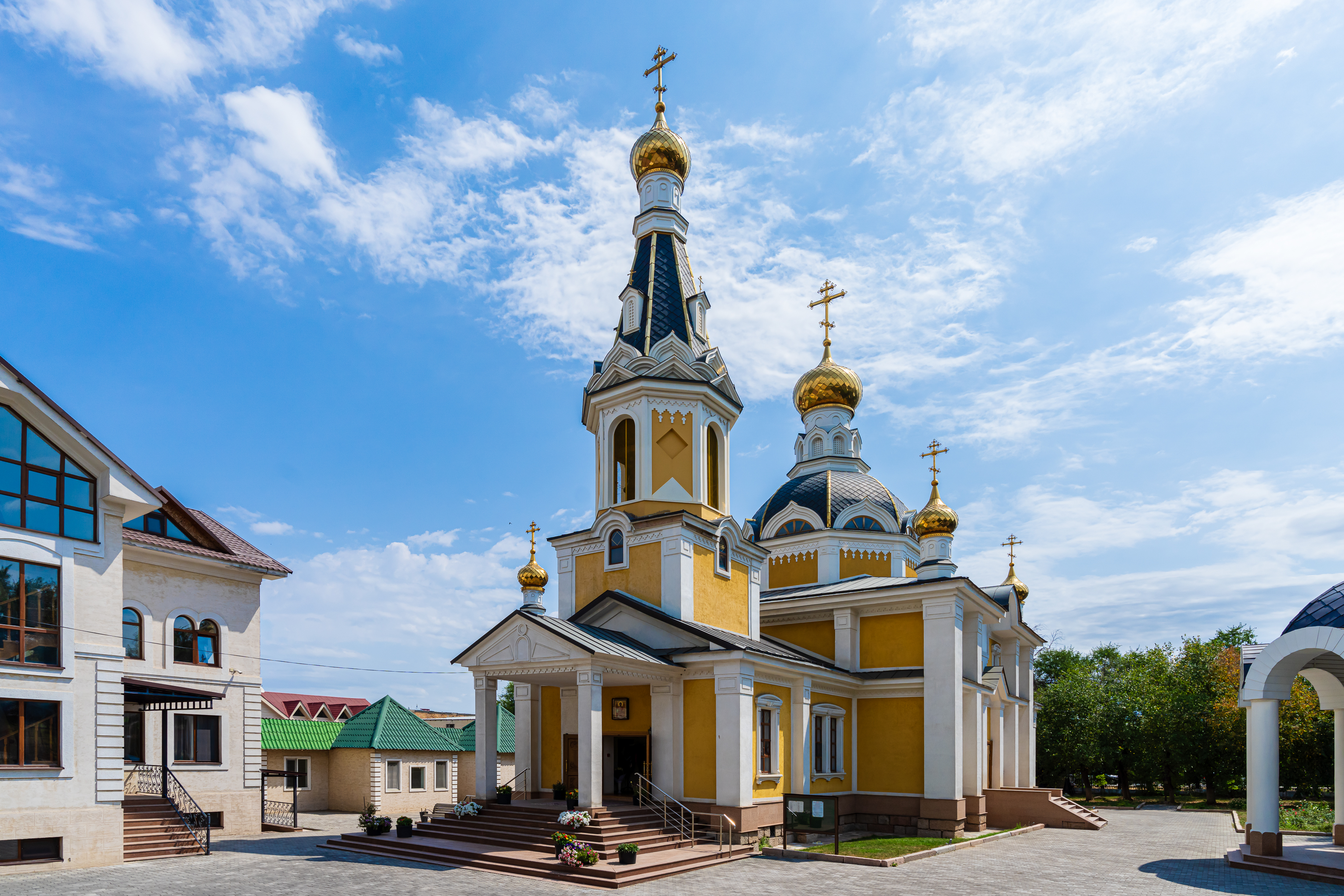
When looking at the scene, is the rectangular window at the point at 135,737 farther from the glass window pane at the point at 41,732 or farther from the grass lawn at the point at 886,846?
the grass lawn at the point at 886,846

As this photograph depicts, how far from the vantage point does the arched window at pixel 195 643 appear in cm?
1995

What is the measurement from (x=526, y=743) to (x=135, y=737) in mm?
8320

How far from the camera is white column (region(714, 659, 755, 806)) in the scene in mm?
18203

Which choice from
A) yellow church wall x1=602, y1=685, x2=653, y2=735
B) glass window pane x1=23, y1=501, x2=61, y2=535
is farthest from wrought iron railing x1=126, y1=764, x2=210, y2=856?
yellow church wall x1=602, y1=685, x2=653, y2=735

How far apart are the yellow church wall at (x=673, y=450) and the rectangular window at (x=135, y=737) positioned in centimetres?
1221

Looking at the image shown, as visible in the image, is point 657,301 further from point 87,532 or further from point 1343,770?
point 1343,770

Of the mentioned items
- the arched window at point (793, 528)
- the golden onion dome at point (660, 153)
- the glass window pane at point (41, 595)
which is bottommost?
the glass window pane at point (41, 595)

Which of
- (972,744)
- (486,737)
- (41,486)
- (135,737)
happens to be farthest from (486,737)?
(972,744)

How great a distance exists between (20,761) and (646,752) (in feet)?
37.4

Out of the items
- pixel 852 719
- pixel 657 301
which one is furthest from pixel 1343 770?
pixel 657 301

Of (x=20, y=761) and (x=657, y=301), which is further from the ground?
(x=657, y=301)

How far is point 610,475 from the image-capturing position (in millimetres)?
22578

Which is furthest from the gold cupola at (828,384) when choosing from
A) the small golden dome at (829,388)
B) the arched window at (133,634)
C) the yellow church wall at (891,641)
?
the arched window at (133,634)

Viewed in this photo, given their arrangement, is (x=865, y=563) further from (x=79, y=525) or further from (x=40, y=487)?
(x=40, y=487)
